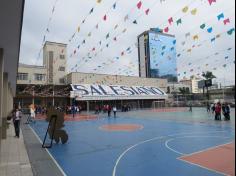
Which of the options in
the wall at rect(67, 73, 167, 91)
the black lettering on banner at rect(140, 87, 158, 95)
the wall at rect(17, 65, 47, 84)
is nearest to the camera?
the wall at rect(17, 65, 47, 84)

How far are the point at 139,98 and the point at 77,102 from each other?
44.6ft

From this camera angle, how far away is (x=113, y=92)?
45156 mm

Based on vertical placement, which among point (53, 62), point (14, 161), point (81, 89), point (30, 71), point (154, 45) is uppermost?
point (53, 62)

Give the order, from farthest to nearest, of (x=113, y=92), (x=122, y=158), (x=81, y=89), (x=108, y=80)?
(x=108, y=80) → (x=113, y=92) → (x=81, y=89) → (x=122, y=158)

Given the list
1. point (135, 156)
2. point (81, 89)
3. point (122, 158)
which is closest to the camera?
point (122, 158)

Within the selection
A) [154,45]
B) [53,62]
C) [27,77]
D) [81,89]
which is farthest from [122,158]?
[53,62]

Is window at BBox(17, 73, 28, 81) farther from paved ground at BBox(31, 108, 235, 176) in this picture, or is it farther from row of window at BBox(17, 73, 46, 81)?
paved ground at BBox(31, 108, 235, 176)

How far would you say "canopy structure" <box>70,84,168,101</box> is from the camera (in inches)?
1586

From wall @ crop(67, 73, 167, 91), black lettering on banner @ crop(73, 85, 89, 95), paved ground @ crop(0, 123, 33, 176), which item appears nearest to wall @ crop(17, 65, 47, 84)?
wall @ crop(67, 73, 167, 91)

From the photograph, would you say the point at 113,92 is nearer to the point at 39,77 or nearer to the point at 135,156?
the point at 39,77

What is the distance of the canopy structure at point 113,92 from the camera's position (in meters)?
40.3

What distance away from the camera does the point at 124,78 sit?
52.1 metres

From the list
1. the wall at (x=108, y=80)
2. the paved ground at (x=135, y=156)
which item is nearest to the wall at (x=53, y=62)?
the wall at (x=108, y=80)

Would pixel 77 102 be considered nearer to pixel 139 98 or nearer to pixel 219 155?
pixel 139 98
